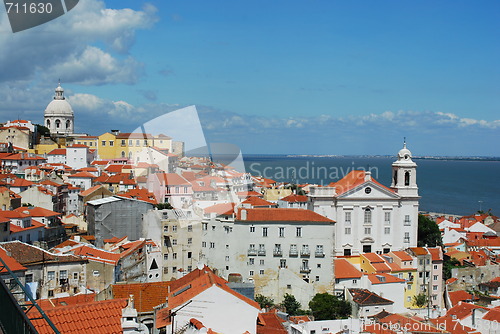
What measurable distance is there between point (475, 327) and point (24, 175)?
32496 millimetres

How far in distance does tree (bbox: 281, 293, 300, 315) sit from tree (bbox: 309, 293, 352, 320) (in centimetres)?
60

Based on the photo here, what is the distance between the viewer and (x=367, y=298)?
21922mm

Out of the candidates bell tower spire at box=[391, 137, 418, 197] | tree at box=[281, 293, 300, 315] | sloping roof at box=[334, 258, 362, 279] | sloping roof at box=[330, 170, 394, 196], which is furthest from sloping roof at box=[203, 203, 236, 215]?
bell tower spire at box=[391, 137, 418, 197]

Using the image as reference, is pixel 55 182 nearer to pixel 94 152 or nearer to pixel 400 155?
pixel 94 152

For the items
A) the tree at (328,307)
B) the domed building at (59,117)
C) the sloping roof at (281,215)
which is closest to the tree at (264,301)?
the tree at (328,307)

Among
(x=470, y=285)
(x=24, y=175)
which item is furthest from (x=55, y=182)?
(x=470, y=285)

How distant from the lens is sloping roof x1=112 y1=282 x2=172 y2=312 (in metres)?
14.2

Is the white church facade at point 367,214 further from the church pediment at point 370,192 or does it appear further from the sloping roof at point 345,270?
the sloping roof at point 345,270

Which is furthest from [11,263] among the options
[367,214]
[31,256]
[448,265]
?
[448,265]

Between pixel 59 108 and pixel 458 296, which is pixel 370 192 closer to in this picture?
pixel 458 296

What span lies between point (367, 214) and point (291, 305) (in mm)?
10400

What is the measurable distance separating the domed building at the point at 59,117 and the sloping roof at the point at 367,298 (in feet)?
157

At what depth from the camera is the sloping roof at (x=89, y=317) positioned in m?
6.64

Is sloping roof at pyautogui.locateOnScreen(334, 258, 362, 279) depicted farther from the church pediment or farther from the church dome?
the church dome
